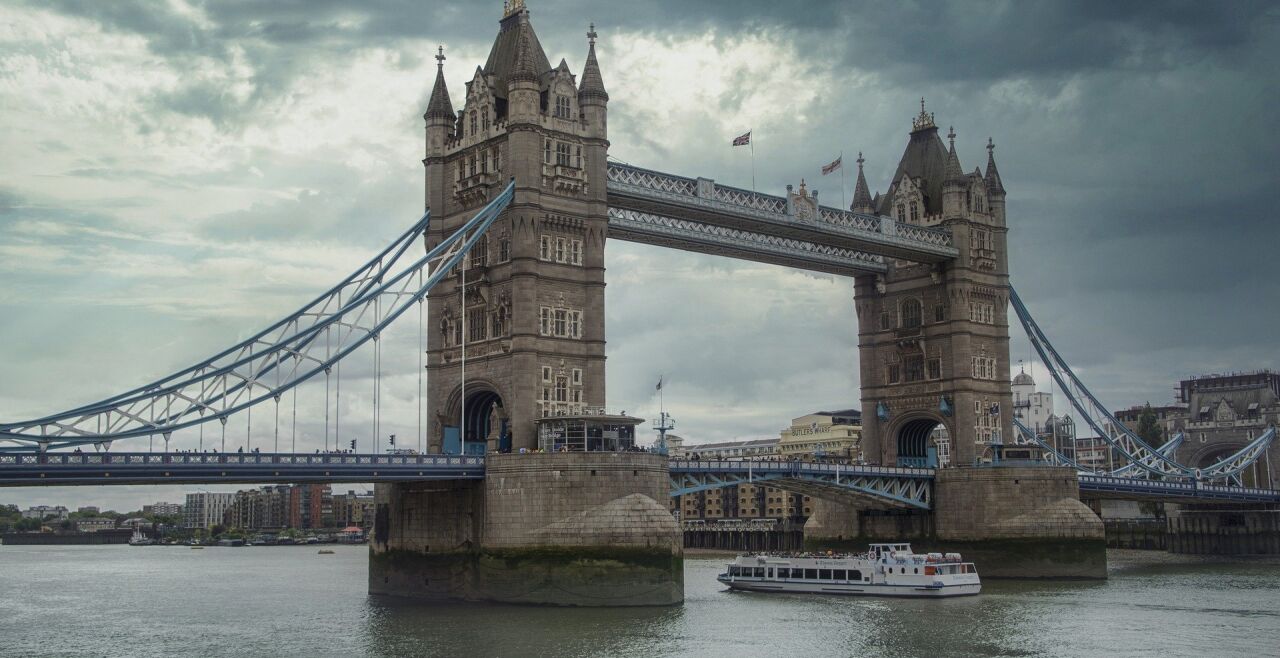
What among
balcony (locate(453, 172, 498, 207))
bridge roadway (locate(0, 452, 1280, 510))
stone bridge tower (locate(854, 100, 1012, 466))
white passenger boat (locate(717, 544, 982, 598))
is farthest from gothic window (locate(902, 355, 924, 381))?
balcony (locate(453, 172, 498, 207))

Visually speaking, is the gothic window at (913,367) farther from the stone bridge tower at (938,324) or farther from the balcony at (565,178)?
the balcony at (565,178)

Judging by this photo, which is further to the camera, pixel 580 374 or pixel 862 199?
pixel 862 199

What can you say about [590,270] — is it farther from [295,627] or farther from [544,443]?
[295,627]

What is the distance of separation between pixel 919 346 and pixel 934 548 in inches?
607

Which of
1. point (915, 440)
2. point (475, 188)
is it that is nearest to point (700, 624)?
point (475, 188)

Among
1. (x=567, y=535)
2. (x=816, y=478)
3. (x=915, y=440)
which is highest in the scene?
(x=915, y=440)

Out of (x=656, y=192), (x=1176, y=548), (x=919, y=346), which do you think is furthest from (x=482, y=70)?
(x=1176, y=548)

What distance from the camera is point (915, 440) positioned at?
354 feet

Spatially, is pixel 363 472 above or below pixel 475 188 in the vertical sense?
below

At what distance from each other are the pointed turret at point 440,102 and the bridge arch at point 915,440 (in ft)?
139

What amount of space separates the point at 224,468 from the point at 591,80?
3081 cm

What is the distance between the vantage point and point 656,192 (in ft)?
270

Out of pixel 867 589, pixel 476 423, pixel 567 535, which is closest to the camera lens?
pixel 567 535

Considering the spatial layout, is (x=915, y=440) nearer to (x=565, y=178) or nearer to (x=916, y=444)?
(x=916, y=444)
